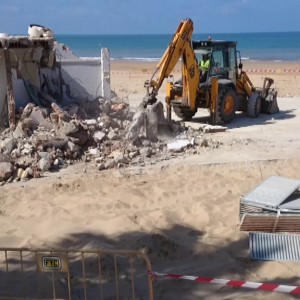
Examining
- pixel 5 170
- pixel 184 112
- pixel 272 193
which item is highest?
pixel 184 112

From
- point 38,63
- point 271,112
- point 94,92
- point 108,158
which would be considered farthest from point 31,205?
point 271,112

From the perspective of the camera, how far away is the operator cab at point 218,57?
595 inches

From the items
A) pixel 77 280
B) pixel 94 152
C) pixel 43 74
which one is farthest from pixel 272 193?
pixel 43 74

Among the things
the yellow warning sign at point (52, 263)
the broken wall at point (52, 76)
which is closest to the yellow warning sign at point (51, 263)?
the yellow warning sign at point (52, 263)

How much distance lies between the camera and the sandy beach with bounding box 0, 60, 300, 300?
22.2ft

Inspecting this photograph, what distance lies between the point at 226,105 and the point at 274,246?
8.61 m

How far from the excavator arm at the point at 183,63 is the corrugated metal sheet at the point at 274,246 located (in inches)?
244

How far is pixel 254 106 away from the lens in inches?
645

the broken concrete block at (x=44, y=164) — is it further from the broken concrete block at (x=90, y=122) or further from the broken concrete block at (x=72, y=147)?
the broken concrete block at (x=90, y=122)

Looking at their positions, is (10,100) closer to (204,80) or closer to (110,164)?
(110,164)

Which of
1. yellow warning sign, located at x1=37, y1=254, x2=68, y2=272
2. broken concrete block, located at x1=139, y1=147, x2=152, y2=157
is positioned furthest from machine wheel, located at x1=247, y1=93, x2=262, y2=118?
yellow warning sign, located at x1=37, y1=254, x2=68, y2=272

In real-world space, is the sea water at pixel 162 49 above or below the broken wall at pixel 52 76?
above

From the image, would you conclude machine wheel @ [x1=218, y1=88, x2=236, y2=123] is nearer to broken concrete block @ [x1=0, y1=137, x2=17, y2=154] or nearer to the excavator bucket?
the excavator bucket

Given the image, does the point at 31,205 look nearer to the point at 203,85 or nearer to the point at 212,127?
the point at 212,127
